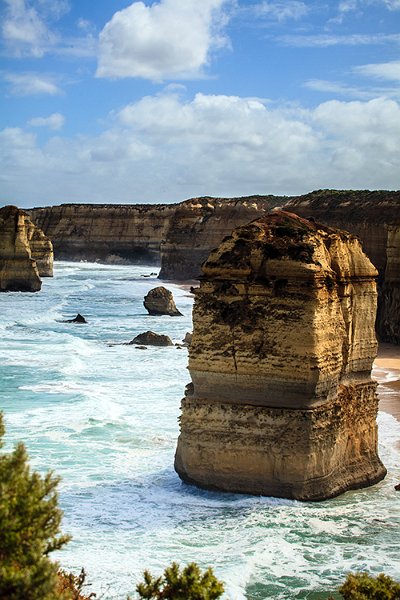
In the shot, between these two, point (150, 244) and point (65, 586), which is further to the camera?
point (150, 244)

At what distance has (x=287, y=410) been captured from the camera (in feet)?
46.6

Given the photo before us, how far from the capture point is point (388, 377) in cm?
2905

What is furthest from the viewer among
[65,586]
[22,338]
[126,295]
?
[126,295]

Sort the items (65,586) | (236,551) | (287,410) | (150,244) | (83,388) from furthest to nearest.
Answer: (150,244) < (83,388) < (287,410) < (236,551) < (65,586)

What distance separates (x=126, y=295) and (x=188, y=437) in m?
50.5

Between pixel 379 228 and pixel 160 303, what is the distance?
12.0m

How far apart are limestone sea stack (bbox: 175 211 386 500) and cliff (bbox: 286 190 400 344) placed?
23848 millimetres

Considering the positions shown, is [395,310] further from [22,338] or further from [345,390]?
[345,390]

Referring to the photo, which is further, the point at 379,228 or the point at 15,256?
the point at 15,256

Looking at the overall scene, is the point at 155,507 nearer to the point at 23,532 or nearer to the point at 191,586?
the point at 191,586

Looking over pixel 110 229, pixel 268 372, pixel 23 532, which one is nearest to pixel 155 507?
pixel 268 372

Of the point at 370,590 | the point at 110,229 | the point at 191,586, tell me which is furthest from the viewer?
the point at 110,229

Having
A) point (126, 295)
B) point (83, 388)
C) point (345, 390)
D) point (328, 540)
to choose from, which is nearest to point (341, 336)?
point (345, 390)

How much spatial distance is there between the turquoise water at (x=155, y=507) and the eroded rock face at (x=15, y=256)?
30400mm
